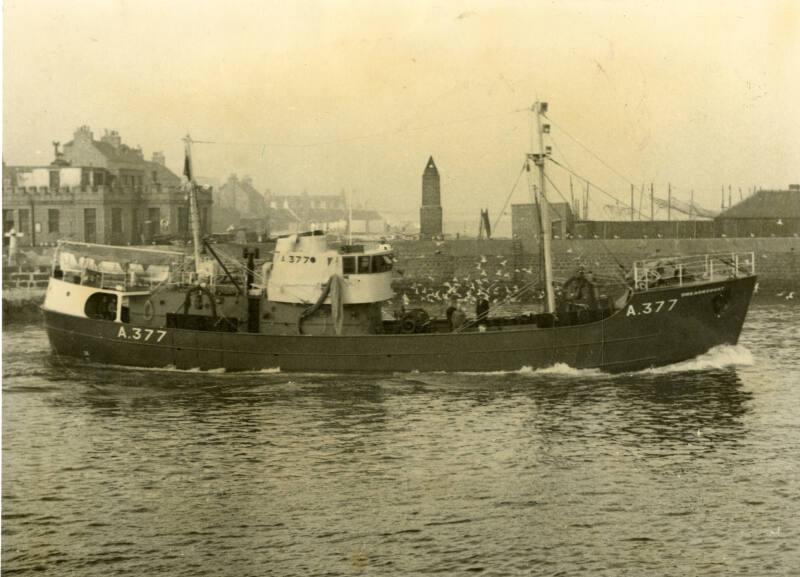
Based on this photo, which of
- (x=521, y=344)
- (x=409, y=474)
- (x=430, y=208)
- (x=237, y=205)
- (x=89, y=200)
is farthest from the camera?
(x=237, y=205)

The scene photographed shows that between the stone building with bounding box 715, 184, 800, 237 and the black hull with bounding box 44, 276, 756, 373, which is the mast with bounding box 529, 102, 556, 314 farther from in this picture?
the stone building with bounding box 715, 184, 800, 237

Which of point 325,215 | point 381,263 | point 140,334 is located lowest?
point 140,334

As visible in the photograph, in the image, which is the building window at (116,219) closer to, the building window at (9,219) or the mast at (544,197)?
the building window at (9,219)

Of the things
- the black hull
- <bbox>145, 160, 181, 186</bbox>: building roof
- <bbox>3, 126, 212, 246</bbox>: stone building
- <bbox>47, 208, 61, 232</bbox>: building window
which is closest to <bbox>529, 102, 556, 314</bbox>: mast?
the black hull

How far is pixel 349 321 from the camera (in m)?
25.0

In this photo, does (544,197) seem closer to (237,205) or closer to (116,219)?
(116,219)

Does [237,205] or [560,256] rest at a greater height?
[237,205]

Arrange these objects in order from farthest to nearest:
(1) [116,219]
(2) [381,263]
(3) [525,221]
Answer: (1) [116,219]
(3) [525,221]
(2) [381,263]

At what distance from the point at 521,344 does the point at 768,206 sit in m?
26.3

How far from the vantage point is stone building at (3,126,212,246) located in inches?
1647

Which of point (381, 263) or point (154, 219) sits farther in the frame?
point (154, 219)

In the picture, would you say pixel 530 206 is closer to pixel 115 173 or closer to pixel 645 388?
pixel 115 173

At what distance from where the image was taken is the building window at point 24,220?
138 feet

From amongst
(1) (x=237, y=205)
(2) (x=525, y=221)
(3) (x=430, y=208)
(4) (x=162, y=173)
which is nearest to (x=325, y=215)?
(3) (x=430, y=208)
